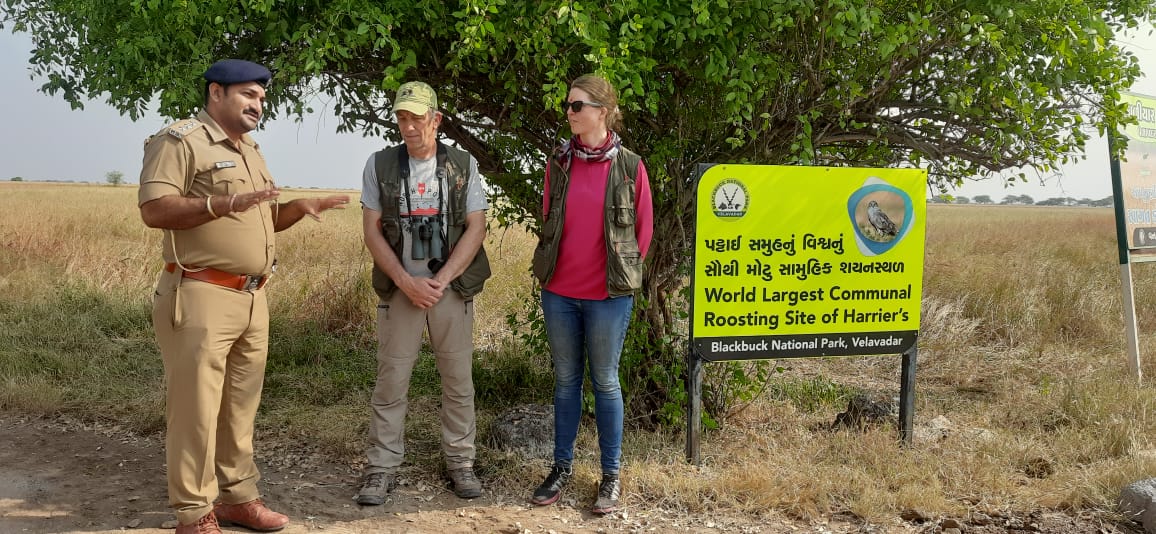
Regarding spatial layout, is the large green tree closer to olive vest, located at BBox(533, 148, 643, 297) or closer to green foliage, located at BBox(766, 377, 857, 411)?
olive vest, located at BBox(533, 148, 643, 297)

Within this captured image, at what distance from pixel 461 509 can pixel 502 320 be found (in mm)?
4757

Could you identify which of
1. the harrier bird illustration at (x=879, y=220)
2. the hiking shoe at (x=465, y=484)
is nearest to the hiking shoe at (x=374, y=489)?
the hiking shoe at (x=465, y=484)

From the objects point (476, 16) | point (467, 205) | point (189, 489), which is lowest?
point (189, 489)

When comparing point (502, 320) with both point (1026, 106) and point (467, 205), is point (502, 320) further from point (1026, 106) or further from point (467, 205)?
point (1026, 106)

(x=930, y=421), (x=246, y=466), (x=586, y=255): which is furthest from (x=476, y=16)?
(x=930, y=421)

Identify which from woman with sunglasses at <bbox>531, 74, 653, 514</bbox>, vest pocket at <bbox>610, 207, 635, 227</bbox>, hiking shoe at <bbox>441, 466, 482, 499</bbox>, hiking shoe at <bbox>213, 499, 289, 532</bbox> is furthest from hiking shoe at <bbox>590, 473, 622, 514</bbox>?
hiking shoe at <bbox>213, 499, 289, 532</bbox>

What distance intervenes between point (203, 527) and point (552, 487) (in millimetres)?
1717

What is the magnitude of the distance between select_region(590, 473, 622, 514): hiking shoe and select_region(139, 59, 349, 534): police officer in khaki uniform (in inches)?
72.7

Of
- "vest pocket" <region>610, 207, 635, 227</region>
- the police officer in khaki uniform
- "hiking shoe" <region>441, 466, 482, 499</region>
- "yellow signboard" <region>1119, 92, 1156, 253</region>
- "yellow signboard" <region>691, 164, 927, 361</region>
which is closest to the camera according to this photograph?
the police officer in khaki uniform

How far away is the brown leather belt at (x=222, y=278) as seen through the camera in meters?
3.72

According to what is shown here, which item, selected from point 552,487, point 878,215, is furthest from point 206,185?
point 878,215

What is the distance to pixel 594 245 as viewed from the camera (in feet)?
13.9

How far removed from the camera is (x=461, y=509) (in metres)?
4.53

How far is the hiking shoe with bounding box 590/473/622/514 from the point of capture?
4.43 meters
